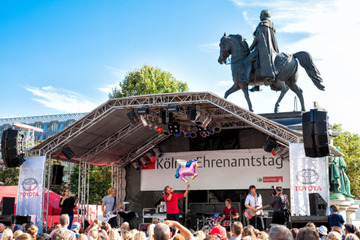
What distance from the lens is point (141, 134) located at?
14656 millimetres

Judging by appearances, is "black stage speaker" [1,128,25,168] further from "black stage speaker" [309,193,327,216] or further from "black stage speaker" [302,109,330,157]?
"black stage speaker" [309,193,327,216]

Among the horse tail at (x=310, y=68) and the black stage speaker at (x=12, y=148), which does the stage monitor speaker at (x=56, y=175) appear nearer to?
the black stage speaker at (x=12, y=148)

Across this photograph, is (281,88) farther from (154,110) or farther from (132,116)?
(132,116)

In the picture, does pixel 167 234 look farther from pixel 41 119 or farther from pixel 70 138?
pixel 41 119

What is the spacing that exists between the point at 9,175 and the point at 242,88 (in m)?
25.4

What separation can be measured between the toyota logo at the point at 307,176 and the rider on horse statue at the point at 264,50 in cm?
375

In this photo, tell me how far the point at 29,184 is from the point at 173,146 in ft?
17.6

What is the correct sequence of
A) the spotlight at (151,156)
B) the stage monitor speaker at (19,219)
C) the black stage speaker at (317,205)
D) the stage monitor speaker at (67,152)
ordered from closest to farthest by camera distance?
the black stage speaker at (317,205) → the stage monitor speaker at (19,219) → the stage monitor speaker at (67,152) → the spotlight at (151,156)

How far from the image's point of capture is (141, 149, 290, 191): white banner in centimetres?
1388

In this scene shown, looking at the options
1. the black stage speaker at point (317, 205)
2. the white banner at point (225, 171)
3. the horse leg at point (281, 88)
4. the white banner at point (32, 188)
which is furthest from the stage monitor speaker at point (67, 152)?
the black stage speaker at point (317, 205)

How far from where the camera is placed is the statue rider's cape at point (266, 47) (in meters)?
12.9

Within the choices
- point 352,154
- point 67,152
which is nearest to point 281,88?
point 67,152

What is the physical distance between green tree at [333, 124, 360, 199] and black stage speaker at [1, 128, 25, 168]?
24.1 meters

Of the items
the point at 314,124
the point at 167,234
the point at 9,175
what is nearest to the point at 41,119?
the point at 9,175
